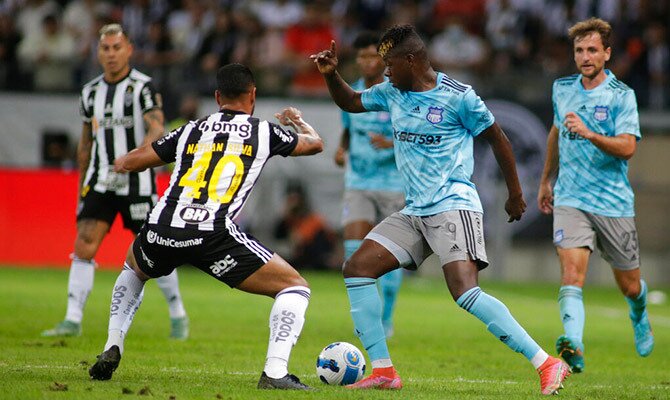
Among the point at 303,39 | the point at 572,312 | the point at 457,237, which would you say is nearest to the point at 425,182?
the point at 457,237

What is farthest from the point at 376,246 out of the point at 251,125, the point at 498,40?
the point at 498,40

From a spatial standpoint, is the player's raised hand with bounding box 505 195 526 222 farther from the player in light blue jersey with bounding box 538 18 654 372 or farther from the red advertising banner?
the red advertising banner

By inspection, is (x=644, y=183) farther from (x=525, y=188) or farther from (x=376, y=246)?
(x=376, y=246)

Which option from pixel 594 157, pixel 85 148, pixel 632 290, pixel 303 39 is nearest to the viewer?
pixel 594 157

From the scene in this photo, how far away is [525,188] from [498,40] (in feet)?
9.98

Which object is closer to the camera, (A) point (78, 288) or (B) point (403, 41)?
(B) point (403, 41)

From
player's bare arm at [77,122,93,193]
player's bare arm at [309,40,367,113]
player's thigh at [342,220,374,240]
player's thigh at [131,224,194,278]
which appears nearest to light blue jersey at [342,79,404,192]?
player's thigh at [342,220,374,240]

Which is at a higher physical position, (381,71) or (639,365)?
(381,71)

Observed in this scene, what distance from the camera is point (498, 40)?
22.6 meters

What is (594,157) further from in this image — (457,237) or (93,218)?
(93,218)

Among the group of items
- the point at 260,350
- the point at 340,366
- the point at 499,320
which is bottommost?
the point at 260,350

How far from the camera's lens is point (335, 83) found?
810 cm

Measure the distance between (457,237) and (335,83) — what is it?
4.43 feet

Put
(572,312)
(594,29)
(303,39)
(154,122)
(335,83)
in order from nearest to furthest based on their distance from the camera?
(335,83), (572,312), (594,29), (154,122), (303,39)
